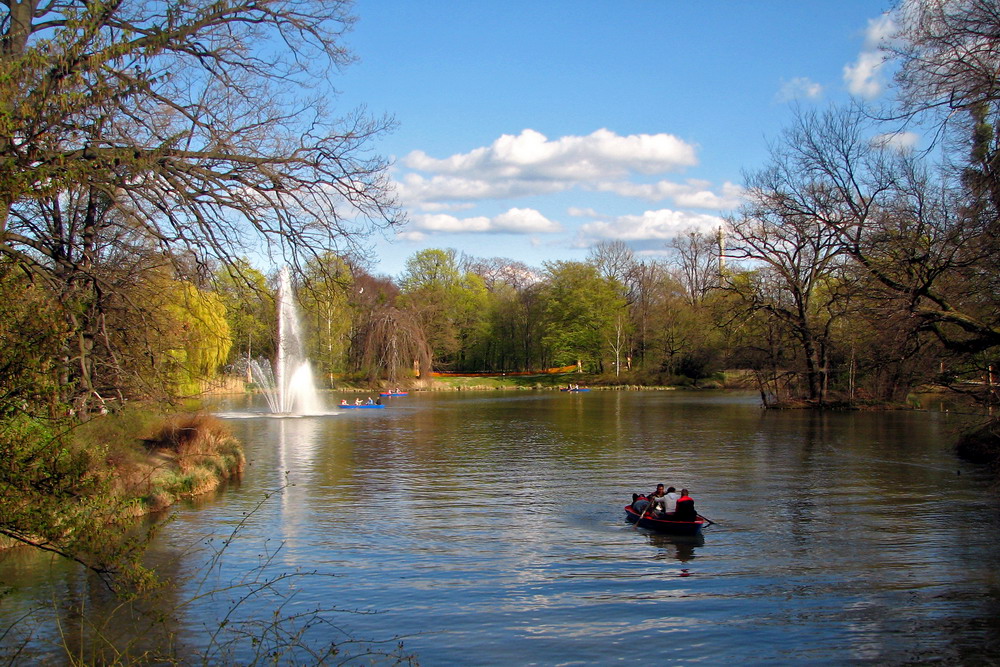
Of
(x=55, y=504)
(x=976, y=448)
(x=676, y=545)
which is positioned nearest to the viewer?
(x=55, y=504)

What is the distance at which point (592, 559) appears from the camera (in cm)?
1339

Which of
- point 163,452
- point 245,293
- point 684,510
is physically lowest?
point 684,510

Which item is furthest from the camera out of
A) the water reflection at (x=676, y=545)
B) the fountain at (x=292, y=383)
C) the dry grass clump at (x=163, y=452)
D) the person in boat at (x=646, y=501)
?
the fountain at (x=292, y=383)

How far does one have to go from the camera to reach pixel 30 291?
7207mm

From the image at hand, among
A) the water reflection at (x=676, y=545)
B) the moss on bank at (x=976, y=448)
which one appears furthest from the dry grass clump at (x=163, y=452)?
the moss on bank at (x=976, y=448)

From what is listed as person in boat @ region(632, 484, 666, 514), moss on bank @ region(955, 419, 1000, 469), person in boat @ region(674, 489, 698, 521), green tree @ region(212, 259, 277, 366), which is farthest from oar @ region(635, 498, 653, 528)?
moss on bank @ region(955, 419, 1000, 469)

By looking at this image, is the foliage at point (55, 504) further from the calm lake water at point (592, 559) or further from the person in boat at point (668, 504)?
the person in boat at point (668, 504)

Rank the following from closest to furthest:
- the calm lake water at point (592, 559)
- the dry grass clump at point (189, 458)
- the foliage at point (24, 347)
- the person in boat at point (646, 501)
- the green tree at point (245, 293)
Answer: the foliage at point (24, 347) → the calm lake water at point (592, 559) → the green tree at point (245, 293) → the person in boat at point (646, 501) → the dry grass clump at point (189, 458)

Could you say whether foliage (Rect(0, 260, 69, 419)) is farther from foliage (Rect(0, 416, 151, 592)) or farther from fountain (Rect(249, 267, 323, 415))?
fountain (Rect(249, 267, 323, 415))

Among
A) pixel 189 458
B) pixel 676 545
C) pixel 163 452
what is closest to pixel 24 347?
pixel 676 545

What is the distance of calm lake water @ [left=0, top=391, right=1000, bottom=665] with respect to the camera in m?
9.77

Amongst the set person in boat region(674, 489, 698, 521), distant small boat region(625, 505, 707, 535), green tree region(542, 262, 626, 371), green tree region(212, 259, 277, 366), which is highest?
green tree region(542, 262, 626, 371)

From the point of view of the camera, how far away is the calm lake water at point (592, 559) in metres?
9.77

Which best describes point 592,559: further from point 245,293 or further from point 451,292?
point 451,292
